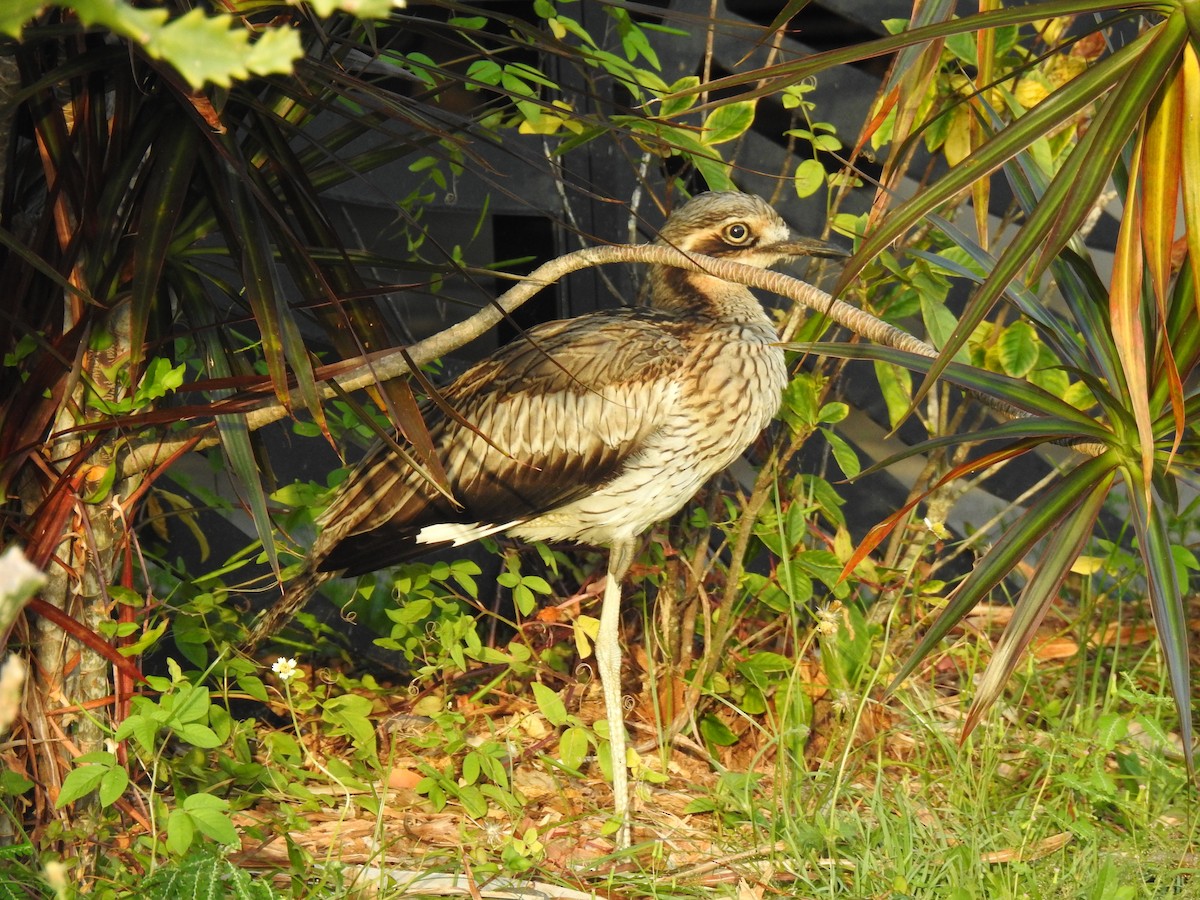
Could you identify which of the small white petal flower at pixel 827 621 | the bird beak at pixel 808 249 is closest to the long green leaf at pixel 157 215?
the bird beak at pixel 808 249

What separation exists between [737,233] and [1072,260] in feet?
3.33

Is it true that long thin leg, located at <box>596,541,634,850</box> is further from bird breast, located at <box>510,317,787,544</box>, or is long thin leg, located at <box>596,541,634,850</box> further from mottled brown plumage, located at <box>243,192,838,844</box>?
bird breast, located at <box>510,317,787,544</box>

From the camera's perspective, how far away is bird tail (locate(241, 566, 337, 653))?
3398mm

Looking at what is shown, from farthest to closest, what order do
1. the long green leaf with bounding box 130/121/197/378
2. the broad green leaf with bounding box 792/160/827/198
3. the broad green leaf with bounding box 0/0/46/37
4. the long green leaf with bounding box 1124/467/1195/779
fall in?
the broad green leaf with bounding box 792/160/827/198
the long green leaf with bounding box 1124/467/1195/779
the long green leaf with bounding box 130/121/197/378
the broad green leaf with bounding box 0/0/46/37

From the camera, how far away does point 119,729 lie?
2693 mm

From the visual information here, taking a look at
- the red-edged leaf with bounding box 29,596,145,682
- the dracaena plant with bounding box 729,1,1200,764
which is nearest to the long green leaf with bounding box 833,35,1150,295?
the dracaena plant with bounding box 729,1,1200,764

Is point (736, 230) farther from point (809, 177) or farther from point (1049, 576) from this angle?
point (1049, 576)

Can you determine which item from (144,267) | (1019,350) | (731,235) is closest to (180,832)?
(144,267)

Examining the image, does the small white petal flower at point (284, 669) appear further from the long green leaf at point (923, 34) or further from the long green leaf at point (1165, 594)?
the long green leaf at point (1165, 594)

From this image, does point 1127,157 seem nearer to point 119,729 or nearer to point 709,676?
point 709,676

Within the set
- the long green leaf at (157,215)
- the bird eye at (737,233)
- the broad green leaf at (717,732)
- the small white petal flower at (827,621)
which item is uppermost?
the long green leaf at (157,215)

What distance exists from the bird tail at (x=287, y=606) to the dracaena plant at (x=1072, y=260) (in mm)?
1438

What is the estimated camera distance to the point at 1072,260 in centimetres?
294

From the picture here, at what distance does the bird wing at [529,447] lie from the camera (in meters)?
3.43
